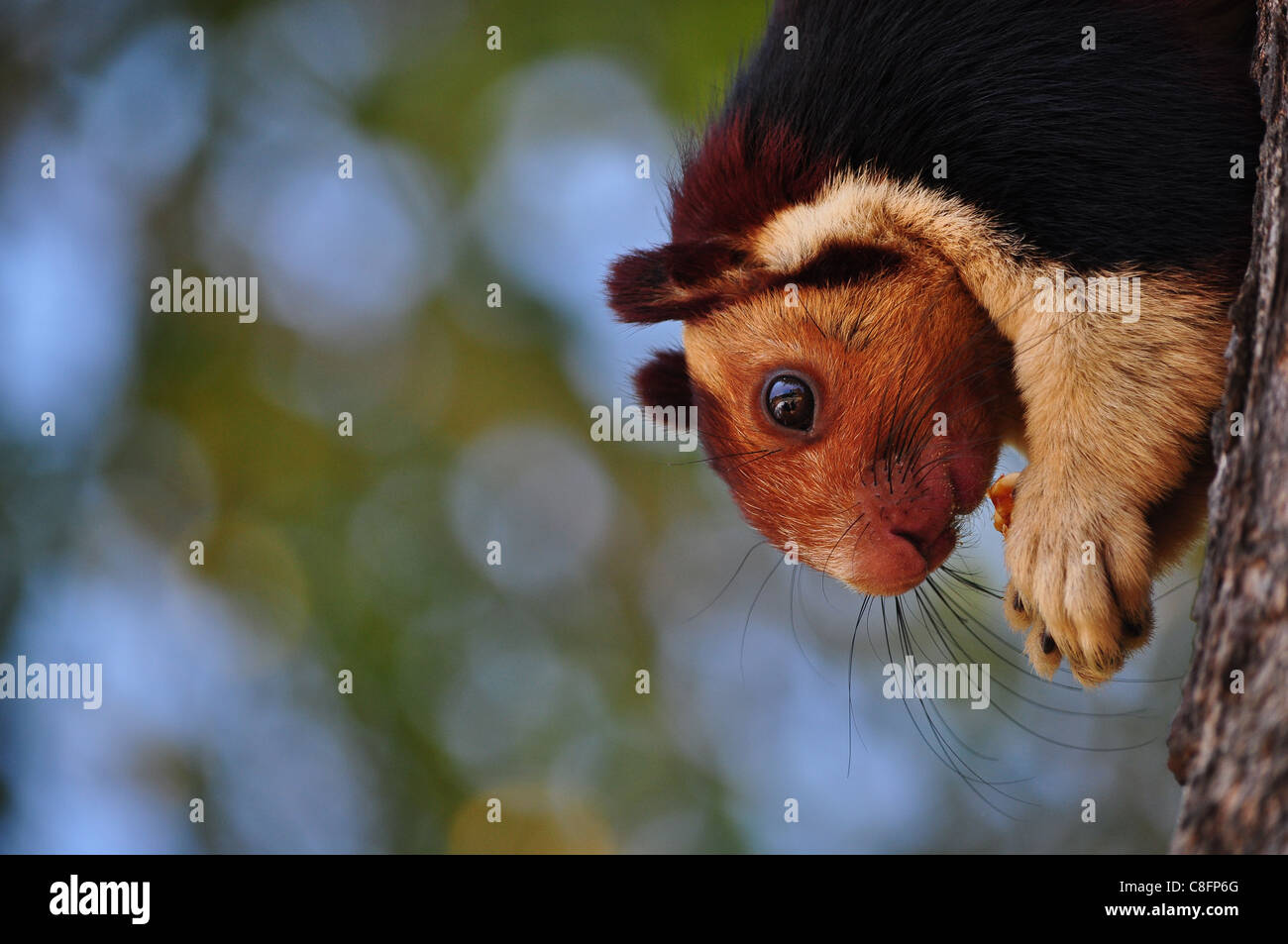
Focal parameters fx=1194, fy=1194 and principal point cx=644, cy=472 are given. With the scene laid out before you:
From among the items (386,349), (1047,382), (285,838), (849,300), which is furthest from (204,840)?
(1047,382)

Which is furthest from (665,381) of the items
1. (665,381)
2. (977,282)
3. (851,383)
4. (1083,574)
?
(1083,574)

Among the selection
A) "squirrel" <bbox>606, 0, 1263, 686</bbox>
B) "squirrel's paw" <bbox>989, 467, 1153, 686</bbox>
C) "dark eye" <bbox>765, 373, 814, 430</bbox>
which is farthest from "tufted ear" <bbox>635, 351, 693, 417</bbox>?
"squirrel's paw" <bbox>989, 467, 1153, 686</bbox>

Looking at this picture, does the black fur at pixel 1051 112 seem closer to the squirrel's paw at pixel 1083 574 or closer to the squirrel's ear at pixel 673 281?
the squirrel's ear at pixel 673 281

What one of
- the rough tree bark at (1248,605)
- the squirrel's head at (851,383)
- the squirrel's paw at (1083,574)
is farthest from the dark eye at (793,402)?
the rough tree bark at (1248,605)

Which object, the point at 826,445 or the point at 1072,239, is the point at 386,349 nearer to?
the point at 826,445

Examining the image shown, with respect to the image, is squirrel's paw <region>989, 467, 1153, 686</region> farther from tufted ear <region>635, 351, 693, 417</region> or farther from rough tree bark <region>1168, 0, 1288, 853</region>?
tufted ear <region>635, 351, 693, 417</region>

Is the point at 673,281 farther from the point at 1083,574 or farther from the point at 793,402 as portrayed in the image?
the point at 1083,574
